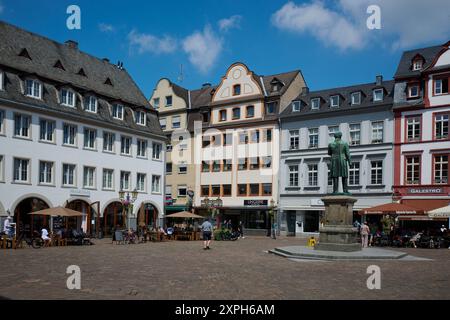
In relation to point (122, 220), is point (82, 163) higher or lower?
higher

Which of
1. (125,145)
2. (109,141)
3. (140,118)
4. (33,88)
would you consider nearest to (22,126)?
(33,88)

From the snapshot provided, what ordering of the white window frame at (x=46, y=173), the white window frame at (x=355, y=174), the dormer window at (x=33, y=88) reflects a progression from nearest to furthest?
the dormer window at (x=33, y=88) < the white window frame at (x=46, y=173) < the white window frame at (x=355, y=174)

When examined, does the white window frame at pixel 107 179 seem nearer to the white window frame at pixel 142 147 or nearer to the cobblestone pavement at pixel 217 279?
the white window frame at pixel 142 147

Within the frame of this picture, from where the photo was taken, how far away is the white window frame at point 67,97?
38.0m

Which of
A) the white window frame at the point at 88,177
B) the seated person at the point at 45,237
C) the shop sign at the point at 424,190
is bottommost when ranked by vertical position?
the seated person at the point at 45,237

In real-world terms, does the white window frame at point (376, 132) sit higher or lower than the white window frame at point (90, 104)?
lower

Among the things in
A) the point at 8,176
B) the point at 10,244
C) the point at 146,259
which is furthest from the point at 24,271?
the point at 8,176

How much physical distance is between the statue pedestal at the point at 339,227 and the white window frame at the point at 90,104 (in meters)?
24.1

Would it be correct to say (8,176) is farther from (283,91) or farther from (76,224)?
(283,91)

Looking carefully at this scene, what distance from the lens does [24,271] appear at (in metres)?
15.0

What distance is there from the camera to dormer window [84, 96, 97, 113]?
4002 centimetres

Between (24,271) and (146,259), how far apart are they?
5736mm

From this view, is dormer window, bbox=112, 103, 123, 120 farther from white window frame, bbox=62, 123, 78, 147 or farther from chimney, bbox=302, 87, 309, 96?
chimney, bbox=302, 87, 309, 96


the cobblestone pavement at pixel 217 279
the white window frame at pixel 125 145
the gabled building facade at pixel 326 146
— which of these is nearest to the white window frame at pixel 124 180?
the white window frame at pixel 125 145
